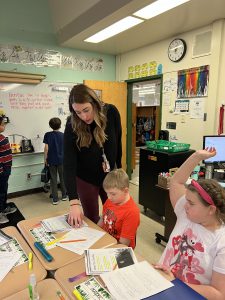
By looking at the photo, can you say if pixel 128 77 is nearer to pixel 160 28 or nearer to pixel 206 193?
pixel 160 28

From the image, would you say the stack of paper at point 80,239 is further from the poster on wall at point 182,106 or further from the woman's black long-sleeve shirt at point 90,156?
the poster on wall at point 182,106

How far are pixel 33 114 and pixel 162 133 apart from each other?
81.1 inches

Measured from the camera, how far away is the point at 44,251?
42.1 inches

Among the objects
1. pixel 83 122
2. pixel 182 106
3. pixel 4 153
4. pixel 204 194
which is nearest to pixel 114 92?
pixel 182 106

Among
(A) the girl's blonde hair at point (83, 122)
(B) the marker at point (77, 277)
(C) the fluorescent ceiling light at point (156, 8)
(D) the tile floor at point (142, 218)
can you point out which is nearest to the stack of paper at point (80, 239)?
(B) the marker at point (77, 277)

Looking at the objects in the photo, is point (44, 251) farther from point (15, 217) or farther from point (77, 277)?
point (15, 217)

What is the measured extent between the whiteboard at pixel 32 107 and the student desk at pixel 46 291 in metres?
3.14

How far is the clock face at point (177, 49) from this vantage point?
3.26 metres

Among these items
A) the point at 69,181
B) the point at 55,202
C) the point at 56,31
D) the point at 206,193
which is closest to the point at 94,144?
the point at 69,181

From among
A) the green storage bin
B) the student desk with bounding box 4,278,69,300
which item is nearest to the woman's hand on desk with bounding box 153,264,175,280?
the student desk with bounding box 4,278,69,300

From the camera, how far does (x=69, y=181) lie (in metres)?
1.46

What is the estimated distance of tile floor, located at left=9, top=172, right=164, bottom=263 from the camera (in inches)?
92.2

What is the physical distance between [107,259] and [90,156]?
0.70m

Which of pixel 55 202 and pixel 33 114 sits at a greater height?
pixel 33 114
